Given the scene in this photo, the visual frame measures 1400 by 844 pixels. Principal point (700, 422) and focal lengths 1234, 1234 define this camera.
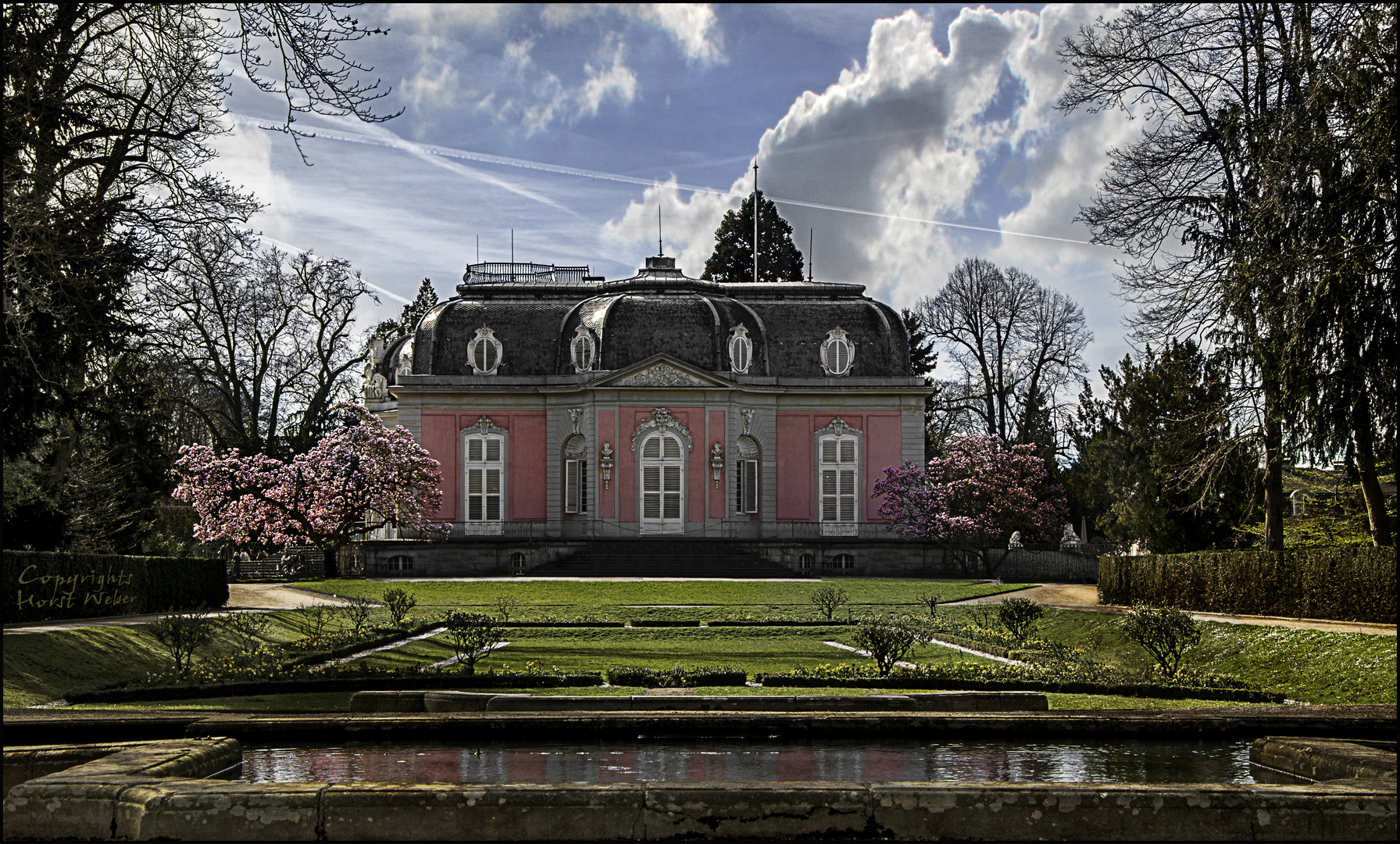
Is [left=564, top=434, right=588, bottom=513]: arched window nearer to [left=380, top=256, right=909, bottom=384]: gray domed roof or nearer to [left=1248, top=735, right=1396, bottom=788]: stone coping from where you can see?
[left=380, top=256, right=909, bottom=384]: gray domed roof

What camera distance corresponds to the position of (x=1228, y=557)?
2255 cm

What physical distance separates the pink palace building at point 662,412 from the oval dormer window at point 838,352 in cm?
6

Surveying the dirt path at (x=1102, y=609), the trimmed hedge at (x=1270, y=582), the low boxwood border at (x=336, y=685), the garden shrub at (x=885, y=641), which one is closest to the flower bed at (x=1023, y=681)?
the garden shrub at (x=885, y=641)

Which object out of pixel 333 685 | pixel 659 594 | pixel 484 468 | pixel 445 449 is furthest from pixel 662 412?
pixel 333 685

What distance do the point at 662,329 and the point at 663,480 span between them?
536cm

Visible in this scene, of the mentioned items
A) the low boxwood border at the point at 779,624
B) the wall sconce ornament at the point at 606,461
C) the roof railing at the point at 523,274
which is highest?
the roof railing at the point at 523,274

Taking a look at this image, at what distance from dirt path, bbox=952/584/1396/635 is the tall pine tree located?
1143 inches

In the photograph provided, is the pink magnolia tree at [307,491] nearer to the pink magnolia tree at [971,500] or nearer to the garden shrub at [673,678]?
the pink magnolia tree at [971,500]

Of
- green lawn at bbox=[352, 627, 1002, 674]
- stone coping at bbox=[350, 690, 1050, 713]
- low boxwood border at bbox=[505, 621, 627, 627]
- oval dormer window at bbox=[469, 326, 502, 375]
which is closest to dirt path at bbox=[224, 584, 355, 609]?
low boxwood border at bbox=[505, 621, 627, 627]

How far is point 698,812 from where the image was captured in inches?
235

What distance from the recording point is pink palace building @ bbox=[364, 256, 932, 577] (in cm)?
4297

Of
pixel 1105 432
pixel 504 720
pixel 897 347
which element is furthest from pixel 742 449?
pixel 504 720

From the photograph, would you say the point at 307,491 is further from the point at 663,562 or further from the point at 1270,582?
the point at 1270,582

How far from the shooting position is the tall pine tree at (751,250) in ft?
199
